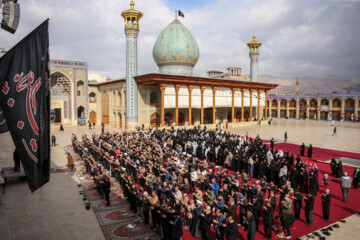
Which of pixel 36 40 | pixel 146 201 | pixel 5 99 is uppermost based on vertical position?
pixel 36 40

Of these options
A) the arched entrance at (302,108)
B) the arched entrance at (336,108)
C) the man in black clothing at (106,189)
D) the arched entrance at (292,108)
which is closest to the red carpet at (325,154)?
the man in black clothing at (106,189)

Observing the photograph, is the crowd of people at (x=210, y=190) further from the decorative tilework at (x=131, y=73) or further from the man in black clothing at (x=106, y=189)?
the decorative tilework at (x=131, y=73)

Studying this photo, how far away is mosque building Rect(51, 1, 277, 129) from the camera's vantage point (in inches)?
1199

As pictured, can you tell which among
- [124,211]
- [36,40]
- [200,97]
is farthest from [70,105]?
[36,40]

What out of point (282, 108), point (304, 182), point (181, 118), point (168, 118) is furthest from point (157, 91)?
point (282, 108)

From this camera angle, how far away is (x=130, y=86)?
3036 cm

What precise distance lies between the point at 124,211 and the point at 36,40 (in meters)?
6.81

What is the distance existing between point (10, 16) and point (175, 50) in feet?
94.9

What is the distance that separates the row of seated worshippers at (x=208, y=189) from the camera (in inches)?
286

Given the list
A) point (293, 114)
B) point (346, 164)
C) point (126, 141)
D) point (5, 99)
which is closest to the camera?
point (5, 99)

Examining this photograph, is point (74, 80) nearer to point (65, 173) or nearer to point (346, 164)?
point (65, 173)

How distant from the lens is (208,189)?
916 centimetres

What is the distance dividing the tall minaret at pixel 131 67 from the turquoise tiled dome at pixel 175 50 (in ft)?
15.8

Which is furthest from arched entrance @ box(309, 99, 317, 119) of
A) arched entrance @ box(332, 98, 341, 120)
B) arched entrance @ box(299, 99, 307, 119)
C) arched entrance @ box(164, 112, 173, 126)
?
arched entrance @ box(164, 112, 173, 126)
